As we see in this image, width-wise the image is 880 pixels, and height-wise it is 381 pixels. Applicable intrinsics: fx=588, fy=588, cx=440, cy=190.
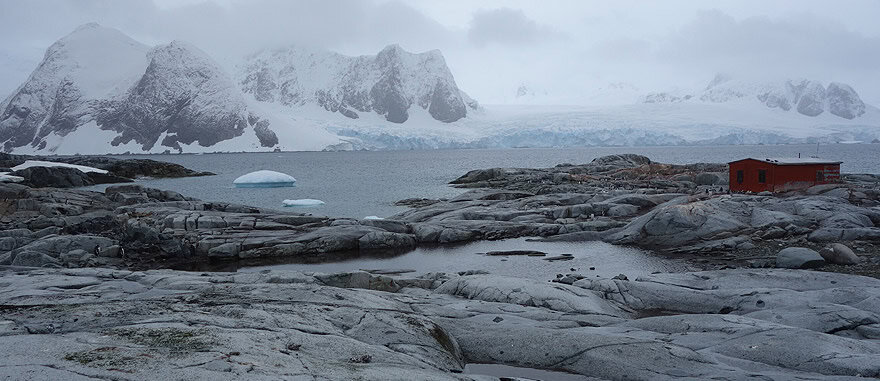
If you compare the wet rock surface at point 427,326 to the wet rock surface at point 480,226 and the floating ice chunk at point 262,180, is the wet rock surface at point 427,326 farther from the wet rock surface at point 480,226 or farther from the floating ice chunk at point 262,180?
the floating ice chunk at point 262,180

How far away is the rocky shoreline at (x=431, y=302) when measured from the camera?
926 centimetres

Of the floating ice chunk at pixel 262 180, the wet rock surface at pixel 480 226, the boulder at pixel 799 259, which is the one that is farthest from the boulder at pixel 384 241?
the floating ice chunk at pixel 262 180

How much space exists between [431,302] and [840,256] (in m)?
16.0

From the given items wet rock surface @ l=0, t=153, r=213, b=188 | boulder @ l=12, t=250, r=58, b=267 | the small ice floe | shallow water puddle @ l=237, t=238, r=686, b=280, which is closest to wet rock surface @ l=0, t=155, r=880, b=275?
boulder @ l=12, t=250, r=58, b=267

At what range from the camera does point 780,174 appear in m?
40.4

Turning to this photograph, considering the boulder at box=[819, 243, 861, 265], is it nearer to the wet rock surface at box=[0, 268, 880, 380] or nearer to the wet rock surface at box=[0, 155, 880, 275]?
the wet rock surface at box=[0, 155, 880, 275]

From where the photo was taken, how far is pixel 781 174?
133ft

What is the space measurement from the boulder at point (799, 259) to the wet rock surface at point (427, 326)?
335 centimetres

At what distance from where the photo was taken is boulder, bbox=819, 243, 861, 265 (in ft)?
71.3

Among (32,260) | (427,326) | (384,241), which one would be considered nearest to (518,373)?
(427,326)

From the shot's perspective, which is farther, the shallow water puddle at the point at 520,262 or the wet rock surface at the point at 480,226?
the wet rock surface at the point at 480,226

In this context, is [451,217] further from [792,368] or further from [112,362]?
[112,362]

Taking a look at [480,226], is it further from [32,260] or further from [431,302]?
[32,260]

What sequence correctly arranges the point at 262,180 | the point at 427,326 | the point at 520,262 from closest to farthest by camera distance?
the point at 427,326, the point at 520,262, the point at 262,180
